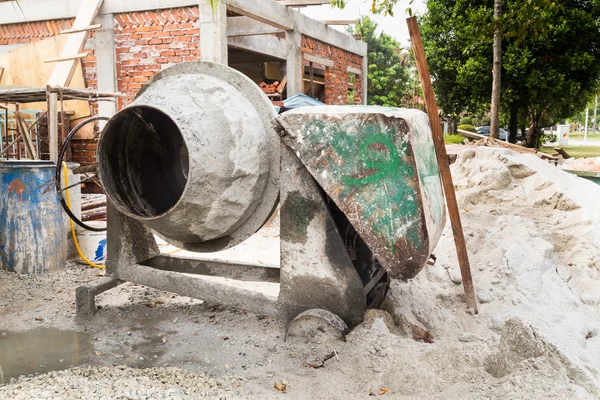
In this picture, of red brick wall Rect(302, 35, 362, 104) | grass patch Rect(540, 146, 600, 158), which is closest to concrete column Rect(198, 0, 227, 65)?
red brick wall Rect(302, 35, 362, 104)

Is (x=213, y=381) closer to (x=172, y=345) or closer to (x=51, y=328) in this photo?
(x=172, y=345)

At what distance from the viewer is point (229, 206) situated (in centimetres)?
329

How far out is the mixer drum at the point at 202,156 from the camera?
311 centimetres

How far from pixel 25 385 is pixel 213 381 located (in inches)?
37.4

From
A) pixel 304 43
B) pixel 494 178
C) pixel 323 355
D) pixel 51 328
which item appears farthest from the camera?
pixel 304 43

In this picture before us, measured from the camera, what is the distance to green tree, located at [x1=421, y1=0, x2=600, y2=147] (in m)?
14.8

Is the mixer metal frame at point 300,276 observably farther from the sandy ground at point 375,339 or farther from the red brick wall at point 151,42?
the red brick wall at point 151,42

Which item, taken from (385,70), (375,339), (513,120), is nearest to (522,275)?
(375,339)

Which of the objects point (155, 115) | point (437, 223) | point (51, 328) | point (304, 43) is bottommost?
point (51, 328)

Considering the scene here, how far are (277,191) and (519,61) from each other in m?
13.7

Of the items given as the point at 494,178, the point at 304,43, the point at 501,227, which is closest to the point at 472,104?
the point at 304,43

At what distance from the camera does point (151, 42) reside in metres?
9.04

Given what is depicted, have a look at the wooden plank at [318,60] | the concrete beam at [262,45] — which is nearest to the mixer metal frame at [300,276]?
the concrete beam at [262,45]

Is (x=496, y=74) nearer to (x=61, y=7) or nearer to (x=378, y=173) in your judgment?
(x=61, y=7)
